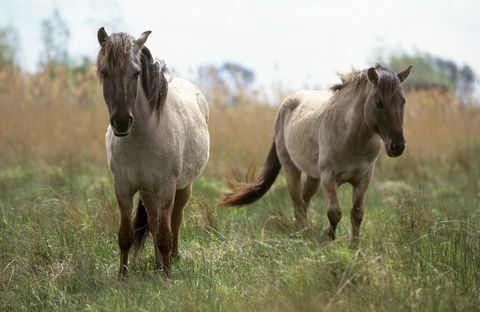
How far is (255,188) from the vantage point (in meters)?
8.60

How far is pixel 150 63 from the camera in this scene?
5.73 m

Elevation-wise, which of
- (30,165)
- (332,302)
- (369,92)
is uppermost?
(369,92)

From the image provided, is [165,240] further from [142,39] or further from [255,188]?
[255,188]

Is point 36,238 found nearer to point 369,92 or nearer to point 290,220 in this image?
point 290,220

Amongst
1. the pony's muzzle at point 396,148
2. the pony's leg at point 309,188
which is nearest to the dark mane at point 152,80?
the pony's muzzle at point 396,148

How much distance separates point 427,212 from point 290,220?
4.18ft

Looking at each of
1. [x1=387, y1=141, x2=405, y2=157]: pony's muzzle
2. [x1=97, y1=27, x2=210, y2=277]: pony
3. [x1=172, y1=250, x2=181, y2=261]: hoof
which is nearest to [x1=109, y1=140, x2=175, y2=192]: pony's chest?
[x1=97, y1=27, x2=210, y2=277]: pony

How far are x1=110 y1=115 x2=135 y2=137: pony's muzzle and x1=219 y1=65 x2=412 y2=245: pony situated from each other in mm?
1819

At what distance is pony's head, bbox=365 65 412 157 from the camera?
20.8 ft

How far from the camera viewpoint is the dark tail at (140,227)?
646cm

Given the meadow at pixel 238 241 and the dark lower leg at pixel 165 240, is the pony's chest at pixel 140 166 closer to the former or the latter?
the dark lower leg at pixel 165 240

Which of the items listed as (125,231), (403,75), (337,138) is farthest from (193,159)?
(403,75)

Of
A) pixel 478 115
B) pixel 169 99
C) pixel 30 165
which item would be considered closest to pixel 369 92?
pixel 169 99

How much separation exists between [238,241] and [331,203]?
1169 millimetres
